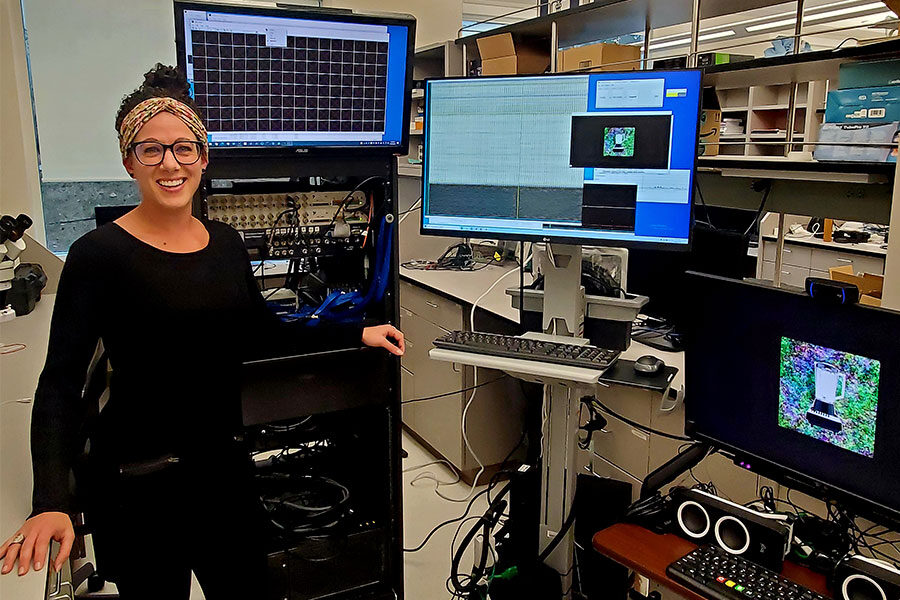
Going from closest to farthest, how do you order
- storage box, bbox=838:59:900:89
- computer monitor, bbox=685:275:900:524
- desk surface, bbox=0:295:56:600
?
desk surface, bbox=0:295:56:600, computer monitor, bbox=685:275:900:524, storage box, bbox=838:59:900:89

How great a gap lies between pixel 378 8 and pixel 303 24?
281 centimetres

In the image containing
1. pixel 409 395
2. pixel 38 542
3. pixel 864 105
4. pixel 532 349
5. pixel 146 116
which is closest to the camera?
pixel 38 542

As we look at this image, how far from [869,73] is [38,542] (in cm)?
207

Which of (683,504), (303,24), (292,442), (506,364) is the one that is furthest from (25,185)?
(683,504)

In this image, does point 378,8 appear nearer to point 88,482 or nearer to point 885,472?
point 88,482

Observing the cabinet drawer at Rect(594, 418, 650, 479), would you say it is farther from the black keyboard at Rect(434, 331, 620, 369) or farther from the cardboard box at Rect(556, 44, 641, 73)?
the cardboard box at Rect(556, 44, 641, 73)

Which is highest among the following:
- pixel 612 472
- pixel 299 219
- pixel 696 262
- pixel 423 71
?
pixel 423 71

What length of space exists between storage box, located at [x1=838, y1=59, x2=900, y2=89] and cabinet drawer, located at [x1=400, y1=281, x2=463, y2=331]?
62.1 inches

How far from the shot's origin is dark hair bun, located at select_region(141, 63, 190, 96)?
4.65 ft

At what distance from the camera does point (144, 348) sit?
136cm

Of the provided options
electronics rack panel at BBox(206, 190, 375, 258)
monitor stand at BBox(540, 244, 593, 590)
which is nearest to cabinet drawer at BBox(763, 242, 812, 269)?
monitor stand at BBox(540, 244, 593, 590)

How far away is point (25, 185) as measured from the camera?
3484 millimetres

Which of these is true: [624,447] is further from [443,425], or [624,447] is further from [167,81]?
[167,81]

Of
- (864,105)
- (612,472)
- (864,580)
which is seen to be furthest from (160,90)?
(612,472)
